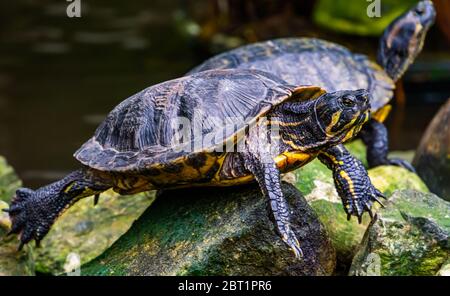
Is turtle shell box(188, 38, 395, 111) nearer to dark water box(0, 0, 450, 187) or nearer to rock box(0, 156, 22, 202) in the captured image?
rock box(0, 156, 22, 202)

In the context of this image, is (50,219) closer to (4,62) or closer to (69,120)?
(69,120)

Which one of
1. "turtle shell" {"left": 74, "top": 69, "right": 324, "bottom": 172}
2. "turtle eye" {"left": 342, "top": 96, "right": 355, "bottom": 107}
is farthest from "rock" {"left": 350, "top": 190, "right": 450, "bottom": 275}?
"turtle shell" {"left": 74, "top": 69, "right": 324, "bottom": 172}

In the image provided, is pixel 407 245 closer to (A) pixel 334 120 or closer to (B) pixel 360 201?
(B) pixel 360 201

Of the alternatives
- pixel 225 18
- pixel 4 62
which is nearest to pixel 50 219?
pixel 225 18

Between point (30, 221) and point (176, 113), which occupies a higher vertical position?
point (176, 113)

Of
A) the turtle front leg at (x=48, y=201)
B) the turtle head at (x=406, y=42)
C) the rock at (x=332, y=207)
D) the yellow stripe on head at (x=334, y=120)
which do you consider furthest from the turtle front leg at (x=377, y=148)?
the turtle front leg at (x=48, y=201)

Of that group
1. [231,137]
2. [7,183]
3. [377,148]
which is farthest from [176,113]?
[377,148]

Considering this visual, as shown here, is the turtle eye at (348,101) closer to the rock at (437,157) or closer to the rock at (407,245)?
the rock at (407,245)
